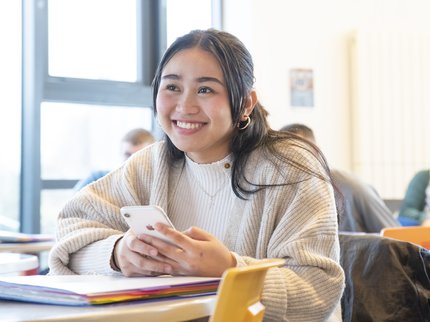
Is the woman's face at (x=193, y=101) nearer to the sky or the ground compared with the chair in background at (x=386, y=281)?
nearer to the sky

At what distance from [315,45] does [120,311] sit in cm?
497

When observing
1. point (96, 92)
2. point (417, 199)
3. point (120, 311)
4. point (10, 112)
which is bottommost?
point (417, 199)

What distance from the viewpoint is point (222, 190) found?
1760 millimetres

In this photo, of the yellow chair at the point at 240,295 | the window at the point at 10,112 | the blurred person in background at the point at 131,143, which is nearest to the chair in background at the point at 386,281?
the yellow chair at the point at 240,295

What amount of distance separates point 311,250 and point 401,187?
470cm

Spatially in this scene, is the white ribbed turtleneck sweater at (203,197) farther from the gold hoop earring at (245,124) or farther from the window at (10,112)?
the window at (10,112)

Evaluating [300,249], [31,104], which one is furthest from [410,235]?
[31,104]

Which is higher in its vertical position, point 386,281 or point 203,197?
point 203,197

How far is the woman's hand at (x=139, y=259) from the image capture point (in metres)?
1.36

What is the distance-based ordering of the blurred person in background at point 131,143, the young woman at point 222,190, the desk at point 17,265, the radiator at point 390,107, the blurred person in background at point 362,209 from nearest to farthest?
the young woman at point 222,190 → the desk at point 17,265 → the blurred person in background at point 362,209 → the blurred person in background at point 131,143 → the radiator at point 390,107

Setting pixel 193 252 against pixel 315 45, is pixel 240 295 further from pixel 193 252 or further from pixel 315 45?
pixel 315 45

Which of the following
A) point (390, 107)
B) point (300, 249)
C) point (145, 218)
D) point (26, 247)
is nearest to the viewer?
point (145, 218)

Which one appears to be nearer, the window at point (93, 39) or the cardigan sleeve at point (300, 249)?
the cardigan sleeve at point (300, 249)

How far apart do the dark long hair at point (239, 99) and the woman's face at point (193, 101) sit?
0.02 metres
